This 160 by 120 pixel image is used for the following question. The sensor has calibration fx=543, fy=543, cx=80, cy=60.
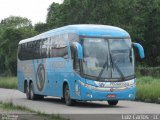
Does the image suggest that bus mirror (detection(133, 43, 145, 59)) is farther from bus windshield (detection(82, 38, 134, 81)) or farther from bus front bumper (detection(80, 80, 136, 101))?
bus front bumper (detection(80, 80, 136, 101))

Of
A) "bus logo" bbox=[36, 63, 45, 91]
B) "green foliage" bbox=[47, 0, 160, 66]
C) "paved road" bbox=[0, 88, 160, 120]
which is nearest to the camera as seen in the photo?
"paved road" bbox=[0, 88, 160, 120]

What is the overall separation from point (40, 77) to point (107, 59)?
24.5 ft

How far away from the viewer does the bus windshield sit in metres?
22.4

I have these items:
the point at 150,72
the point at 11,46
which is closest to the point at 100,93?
the point at 150,72

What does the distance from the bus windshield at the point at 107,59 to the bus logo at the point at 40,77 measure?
6408mm

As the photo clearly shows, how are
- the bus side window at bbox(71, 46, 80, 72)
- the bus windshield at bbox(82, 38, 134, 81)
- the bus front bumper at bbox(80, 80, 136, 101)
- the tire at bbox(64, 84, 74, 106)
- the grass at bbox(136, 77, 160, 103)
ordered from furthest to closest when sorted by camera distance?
1. the grass at bbox(136, 77, 160, 103)
2. the tire at bbox(64, 84, 74, 106)
3. the bus side window at bbox(71, 46, 80, 72)
4. the bus windshield at bbox(82, 38, 134, 81)
5. the bus front bumper at bbox(80, 80, 136, 101)

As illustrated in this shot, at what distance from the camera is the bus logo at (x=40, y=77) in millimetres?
28747

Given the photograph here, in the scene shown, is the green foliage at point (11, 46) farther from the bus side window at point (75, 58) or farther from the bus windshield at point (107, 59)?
the bus windshield at point (107, 59)

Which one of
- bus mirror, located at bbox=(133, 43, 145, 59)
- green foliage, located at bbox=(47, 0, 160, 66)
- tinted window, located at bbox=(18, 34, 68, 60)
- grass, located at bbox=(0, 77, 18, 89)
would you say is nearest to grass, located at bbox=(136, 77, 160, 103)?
bus mirror, located at bbox=(133, 43, 145, 59)

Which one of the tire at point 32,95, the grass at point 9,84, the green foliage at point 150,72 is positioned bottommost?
the grass at point 9,84

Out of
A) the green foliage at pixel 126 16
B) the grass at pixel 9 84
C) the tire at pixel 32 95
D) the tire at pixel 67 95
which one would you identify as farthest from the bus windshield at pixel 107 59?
the green foliage at pixel 126 16

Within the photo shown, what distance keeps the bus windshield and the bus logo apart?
21.0ft

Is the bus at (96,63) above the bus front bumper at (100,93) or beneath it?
above

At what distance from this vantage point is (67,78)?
24.1 metres
